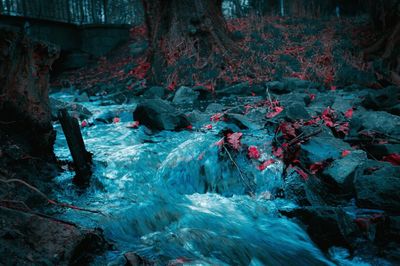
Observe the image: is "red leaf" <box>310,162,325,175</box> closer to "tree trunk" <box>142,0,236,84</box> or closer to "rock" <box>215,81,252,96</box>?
"rock" <box>215,81,252,96</box>

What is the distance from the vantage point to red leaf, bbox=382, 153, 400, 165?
289 centimetres

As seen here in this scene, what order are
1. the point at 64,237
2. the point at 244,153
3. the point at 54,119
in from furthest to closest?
the point at 54,119
the point at 244,153
the point at 64,237

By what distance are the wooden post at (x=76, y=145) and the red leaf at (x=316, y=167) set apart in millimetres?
1901

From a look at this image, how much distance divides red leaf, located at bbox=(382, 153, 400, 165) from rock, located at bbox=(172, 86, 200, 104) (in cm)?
451

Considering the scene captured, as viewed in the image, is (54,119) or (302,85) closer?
(54,119)

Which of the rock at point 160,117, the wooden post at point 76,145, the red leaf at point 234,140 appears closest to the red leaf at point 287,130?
the red leaf at point 234,140

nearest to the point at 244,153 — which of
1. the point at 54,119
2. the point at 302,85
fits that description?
the point at 54,119

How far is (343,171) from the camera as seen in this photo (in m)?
2.69

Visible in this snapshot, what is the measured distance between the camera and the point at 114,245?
2031mm

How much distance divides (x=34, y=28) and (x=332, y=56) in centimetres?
979

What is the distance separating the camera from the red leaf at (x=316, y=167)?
2.90m

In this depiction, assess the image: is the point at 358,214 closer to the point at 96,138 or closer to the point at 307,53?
the point at 96,138

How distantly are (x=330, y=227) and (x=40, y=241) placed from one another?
1670mm

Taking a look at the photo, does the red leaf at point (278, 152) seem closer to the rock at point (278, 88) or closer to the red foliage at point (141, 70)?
the rock at point (278, 88)
